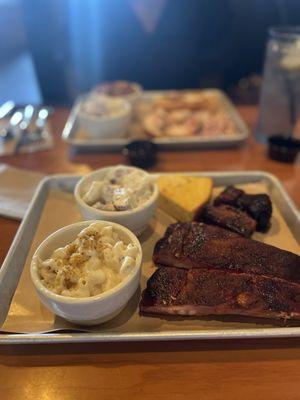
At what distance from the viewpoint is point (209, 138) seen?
2.20 m

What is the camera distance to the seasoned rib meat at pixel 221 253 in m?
1.21

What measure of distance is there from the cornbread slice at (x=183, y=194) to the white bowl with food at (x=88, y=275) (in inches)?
16.7

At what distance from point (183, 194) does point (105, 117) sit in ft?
3.05

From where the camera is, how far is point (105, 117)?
2.23m

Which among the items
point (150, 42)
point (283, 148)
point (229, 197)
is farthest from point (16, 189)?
point (150, 42)

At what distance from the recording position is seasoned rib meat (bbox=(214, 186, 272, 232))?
1.45 metres

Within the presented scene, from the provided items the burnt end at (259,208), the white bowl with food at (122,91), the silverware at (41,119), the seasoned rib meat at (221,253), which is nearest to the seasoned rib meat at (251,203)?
the burnt end at (259,208)

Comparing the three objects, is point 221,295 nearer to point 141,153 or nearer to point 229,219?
point 229,219

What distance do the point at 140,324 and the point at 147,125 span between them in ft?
5.09

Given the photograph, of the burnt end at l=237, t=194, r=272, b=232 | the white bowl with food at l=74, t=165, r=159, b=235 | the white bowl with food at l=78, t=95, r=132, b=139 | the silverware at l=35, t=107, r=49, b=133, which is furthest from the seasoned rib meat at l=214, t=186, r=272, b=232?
the silverware at l=35, t=107, r=49, b=133

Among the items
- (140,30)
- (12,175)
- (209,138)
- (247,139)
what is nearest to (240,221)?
(209,138)

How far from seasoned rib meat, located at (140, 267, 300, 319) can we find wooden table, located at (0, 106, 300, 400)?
3.7 inches

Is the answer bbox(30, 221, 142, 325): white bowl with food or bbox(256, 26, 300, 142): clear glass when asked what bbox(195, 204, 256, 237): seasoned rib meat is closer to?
bbox(30, 221, 142, 325): white bowl with food

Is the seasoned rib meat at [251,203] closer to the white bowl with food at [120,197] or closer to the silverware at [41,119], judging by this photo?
the white bowl with food at [120,197]
